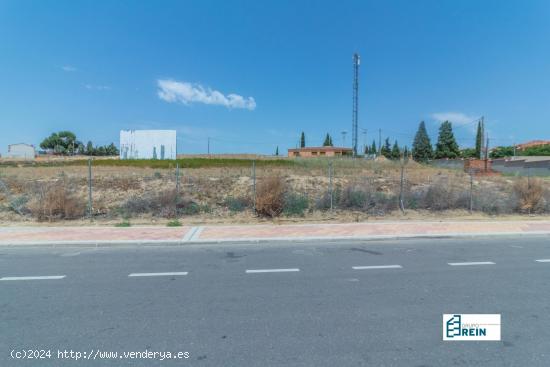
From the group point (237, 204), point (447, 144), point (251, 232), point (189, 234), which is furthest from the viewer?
point (447, 144)

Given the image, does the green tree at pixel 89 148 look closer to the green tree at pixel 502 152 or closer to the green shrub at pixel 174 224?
the green shrub at pixel 174 224

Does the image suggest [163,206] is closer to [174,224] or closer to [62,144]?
[174,224]

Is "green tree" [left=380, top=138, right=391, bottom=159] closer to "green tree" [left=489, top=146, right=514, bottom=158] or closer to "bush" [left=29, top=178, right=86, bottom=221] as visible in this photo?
"green tree" [left=489, top=146, right=514, bottom=158]

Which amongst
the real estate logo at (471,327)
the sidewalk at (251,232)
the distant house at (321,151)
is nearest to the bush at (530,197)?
the sidewalk at (251,232)

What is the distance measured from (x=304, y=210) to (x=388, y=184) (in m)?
7.77

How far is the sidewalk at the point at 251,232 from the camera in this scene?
8.26 meters

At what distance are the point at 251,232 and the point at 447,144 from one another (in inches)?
3168

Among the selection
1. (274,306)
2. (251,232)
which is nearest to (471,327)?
(274,306)

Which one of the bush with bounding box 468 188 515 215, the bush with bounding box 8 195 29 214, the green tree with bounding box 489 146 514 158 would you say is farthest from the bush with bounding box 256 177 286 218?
the green tree with bounding box 489 146 514 158

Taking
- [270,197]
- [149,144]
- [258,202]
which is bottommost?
[258,202]

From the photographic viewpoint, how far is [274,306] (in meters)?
4.03

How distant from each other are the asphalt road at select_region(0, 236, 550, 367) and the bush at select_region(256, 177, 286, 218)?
15.6 feet

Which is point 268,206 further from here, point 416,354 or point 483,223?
point 416,354

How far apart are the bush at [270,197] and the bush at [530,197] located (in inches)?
423
